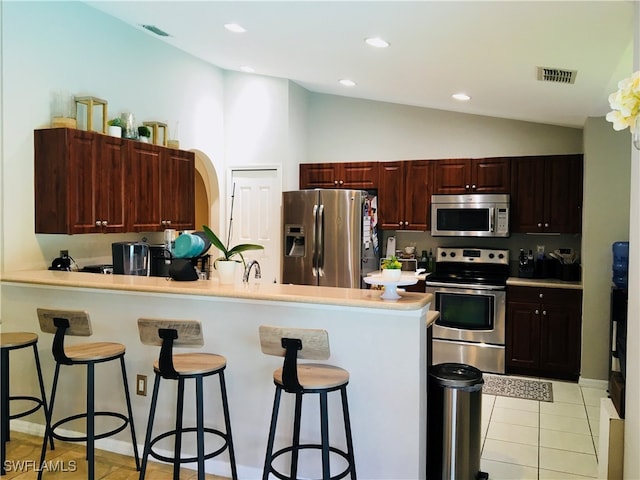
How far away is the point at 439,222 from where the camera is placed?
567cm

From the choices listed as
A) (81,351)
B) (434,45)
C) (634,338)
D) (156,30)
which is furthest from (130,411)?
(156,30)

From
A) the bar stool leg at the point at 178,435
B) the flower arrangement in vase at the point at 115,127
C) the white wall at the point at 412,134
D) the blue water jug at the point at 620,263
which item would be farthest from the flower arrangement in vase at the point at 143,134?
the blue water jug at the point at 620,263

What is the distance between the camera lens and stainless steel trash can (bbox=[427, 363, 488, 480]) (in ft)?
9.38

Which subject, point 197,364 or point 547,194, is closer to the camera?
point 197,364

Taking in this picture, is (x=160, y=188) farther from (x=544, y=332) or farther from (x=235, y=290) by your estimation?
(x=544, y=332)

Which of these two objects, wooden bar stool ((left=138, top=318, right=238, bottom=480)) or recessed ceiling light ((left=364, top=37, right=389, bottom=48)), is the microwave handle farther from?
wooden bar stool ((left=138, top=318, right=238, bottom=480))

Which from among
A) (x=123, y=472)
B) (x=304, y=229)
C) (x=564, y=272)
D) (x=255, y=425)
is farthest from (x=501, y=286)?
(x=123, y=472)

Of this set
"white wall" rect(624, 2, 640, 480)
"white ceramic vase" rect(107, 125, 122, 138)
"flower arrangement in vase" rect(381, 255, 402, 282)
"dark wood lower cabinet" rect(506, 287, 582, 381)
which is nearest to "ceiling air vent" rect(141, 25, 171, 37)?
"white ceramic vase" rect(107, 125, 122, 138)

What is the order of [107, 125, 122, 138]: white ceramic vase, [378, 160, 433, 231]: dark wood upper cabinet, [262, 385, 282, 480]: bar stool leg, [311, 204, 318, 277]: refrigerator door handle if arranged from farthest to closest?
[378, 160, 433, 231]: dark wood upper cabinet < [311, 204, 318, 277]: refrigerator door handle < [107, 125, 122, 138]: white ceramic vase < [262, 385, 282, 480]: bar stool leg

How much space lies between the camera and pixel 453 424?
2861 mm

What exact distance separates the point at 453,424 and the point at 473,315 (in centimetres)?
257

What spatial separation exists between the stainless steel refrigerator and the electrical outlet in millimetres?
2477

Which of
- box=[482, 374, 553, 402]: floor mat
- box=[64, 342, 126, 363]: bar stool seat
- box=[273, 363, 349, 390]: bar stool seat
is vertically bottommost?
box=[482, 374, 553, 402]: floor mat

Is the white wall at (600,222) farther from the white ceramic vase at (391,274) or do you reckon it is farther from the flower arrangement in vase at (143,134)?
the flower arrangement in vase at (143,134)
